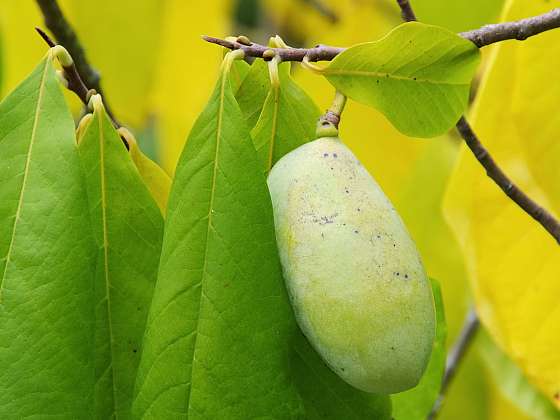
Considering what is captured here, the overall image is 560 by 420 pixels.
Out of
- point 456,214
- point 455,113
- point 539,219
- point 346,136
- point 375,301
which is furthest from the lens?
point 346,136

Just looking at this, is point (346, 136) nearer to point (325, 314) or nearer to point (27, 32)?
point (27, 32)

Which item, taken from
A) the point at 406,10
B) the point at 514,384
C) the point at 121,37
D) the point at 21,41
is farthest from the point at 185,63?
the point at 406,10

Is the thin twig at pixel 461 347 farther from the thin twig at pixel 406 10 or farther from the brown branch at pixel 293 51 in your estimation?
the brown branch at pixel 293 51

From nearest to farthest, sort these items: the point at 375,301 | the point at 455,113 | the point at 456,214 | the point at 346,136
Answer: the point at 375,301, the point at 455,113, the point at 456,214, the point at 346,136

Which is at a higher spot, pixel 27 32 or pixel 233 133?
pixel 233 133

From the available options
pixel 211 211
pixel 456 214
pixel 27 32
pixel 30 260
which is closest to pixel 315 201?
pixel 211 211

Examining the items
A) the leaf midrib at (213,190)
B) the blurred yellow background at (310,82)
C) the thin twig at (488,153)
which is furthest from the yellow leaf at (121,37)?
the leaf midrib at (213,190)
